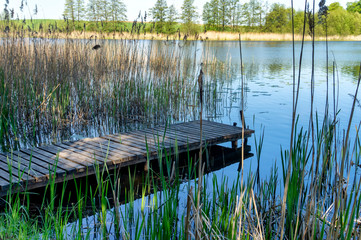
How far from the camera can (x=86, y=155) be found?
12.1ft

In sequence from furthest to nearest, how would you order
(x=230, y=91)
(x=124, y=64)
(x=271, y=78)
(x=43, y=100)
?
(x=271, y=78) < (x=230, y=91) < (x=124, y=64) < (x=43, y=100)

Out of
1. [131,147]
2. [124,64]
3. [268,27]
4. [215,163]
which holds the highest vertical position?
[268,27]

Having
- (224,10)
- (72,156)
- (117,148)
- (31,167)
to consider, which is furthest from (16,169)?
(224,10)

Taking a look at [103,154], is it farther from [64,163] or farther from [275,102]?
[275,102]

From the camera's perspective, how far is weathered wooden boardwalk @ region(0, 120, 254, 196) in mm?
3080

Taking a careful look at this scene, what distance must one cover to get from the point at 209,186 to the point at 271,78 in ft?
26.8

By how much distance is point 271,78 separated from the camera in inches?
439

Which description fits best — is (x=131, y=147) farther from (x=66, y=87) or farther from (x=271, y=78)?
(x=271, y=78)

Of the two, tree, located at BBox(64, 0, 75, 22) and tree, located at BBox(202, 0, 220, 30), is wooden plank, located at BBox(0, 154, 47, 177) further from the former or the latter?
tree, located at BBox(202, 0, 220, 30)

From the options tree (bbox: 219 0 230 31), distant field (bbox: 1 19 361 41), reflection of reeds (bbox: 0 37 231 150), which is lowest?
reflection of reeds (bbox: 0 37 231 150)

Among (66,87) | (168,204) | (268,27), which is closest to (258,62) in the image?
(66,87)

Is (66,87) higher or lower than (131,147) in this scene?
higher

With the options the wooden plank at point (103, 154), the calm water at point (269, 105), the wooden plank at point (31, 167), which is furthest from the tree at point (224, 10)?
the wooden plank at point (31, 167)

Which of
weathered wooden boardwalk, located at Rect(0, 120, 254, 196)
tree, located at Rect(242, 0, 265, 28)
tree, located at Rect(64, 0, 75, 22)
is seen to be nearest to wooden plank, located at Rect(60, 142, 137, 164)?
weathered wooden boardwalk, located at Rect(0, 120, 254, 196)
